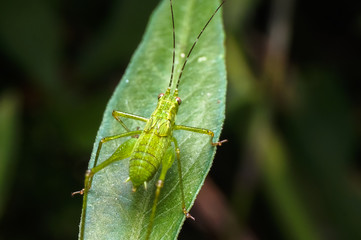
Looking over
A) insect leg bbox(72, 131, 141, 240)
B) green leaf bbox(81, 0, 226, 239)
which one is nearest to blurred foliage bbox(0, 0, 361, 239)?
green leaf bbox(81, 0, 226, 239)

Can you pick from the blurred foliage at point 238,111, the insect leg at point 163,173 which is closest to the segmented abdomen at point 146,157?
the insect leg at point 163,173

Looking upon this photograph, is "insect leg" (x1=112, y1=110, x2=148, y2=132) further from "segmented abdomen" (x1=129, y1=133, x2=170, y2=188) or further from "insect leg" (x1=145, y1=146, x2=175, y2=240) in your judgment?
"insect leg" (x1=145, y1=146, x2=175, y2=240)

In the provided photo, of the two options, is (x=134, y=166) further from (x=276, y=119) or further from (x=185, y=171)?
(x=276, y=119)

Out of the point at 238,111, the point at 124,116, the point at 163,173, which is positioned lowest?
the point at 163,173

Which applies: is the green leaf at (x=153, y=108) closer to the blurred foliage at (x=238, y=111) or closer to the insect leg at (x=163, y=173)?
the insect leg at (x=163, y=173)

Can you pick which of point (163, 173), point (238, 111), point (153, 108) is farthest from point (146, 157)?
point (238, 111)

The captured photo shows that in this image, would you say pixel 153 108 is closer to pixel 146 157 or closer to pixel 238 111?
pixel 146 157
